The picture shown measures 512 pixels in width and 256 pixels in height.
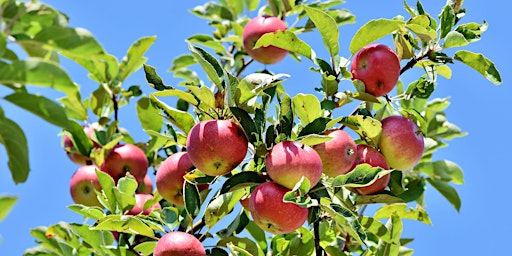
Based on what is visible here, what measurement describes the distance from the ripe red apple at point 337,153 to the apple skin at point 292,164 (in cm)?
13

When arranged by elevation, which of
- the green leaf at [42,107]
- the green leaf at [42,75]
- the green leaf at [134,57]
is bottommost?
the green leaf at [42,107]

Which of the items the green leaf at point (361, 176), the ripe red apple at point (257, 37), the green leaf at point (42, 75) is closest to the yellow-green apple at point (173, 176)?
the green leaf at point (361, 176)

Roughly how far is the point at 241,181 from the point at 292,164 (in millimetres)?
201

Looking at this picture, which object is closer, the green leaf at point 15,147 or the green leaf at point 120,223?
the green leaf at point 15,147

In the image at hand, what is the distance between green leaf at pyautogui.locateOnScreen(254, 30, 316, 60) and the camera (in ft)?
8.20

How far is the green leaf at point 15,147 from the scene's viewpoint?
1.62 metres

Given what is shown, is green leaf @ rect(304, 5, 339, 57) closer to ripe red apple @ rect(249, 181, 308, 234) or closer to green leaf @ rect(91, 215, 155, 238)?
ripe red apple @ rect(249, 181, 308, 234)

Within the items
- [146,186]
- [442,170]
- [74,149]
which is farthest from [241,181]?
[442,170]

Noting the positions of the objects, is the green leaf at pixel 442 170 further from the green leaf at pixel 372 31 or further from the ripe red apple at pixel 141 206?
the ripe red apple at pixel 141 206

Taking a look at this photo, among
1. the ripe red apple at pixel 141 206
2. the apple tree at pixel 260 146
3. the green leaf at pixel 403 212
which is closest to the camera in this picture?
the apple tree at pixel 260 146

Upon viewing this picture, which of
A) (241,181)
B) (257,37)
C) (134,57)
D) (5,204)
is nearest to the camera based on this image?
(5,204)

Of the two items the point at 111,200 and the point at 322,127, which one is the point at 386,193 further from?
the point at 111,200

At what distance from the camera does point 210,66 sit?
2328 millimetres

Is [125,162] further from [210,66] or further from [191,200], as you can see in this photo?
[210,66]
